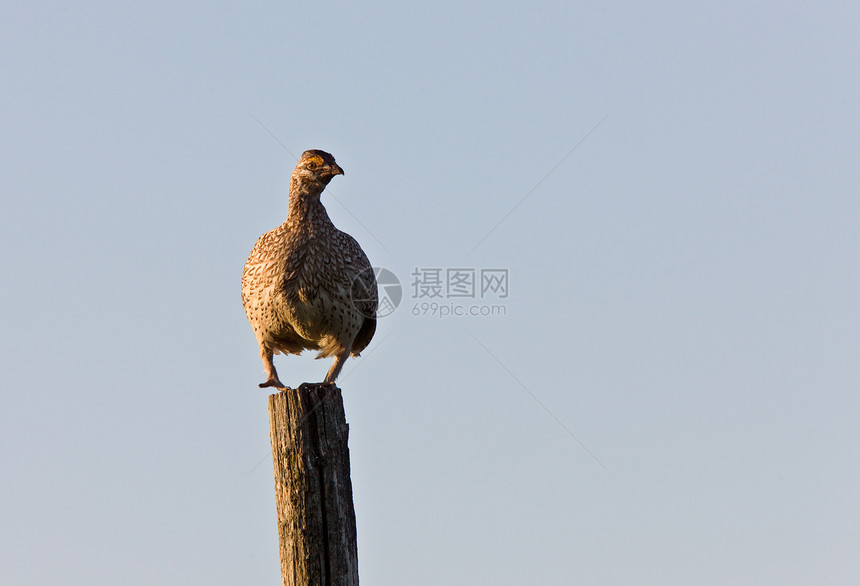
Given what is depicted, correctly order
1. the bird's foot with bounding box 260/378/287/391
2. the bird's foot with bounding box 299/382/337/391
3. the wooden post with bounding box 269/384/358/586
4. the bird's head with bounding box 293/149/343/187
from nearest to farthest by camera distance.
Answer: the wooden post with bounding box 269/384/358/586 < the bird's foot with bounding box 299/382/337/391 < the bird's foot with bounding box 260/378/287/391 < the bird's head with bounding box 293/149/343/187

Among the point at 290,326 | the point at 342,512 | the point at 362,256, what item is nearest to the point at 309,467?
the point at 342,512

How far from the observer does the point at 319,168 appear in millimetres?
8062

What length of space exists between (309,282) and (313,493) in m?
2.57

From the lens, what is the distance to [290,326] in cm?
768

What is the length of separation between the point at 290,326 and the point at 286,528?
101 inches

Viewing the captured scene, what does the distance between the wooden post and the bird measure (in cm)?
200

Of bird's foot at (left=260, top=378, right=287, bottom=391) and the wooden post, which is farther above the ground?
bird's foot at (left=260, top=378, right=287, bottom=391)

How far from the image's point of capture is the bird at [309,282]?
24.9 ft

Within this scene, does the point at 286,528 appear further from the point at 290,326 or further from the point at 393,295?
the point at 393,295

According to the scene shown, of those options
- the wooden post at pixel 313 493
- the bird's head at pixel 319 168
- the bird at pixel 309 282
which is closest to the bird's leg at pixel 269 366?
the bird at pixel 309 282

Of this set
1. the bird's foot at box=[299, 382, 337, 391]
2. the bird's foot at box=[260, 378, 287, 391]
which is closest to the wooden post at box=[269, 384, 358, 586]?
the bird's foot at box=[299, 382, 337, 391]

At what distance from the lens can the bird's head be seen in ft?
26.3

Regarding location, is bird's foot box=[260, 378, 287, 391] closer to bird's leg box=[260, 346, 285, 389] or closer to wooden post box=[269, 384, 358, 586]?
bird's leg box=[260, 346, 285, 389]

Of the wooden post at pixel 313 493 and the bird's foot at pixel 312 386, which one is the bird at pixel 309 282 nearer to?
the bird's foot at pixel 312 386
